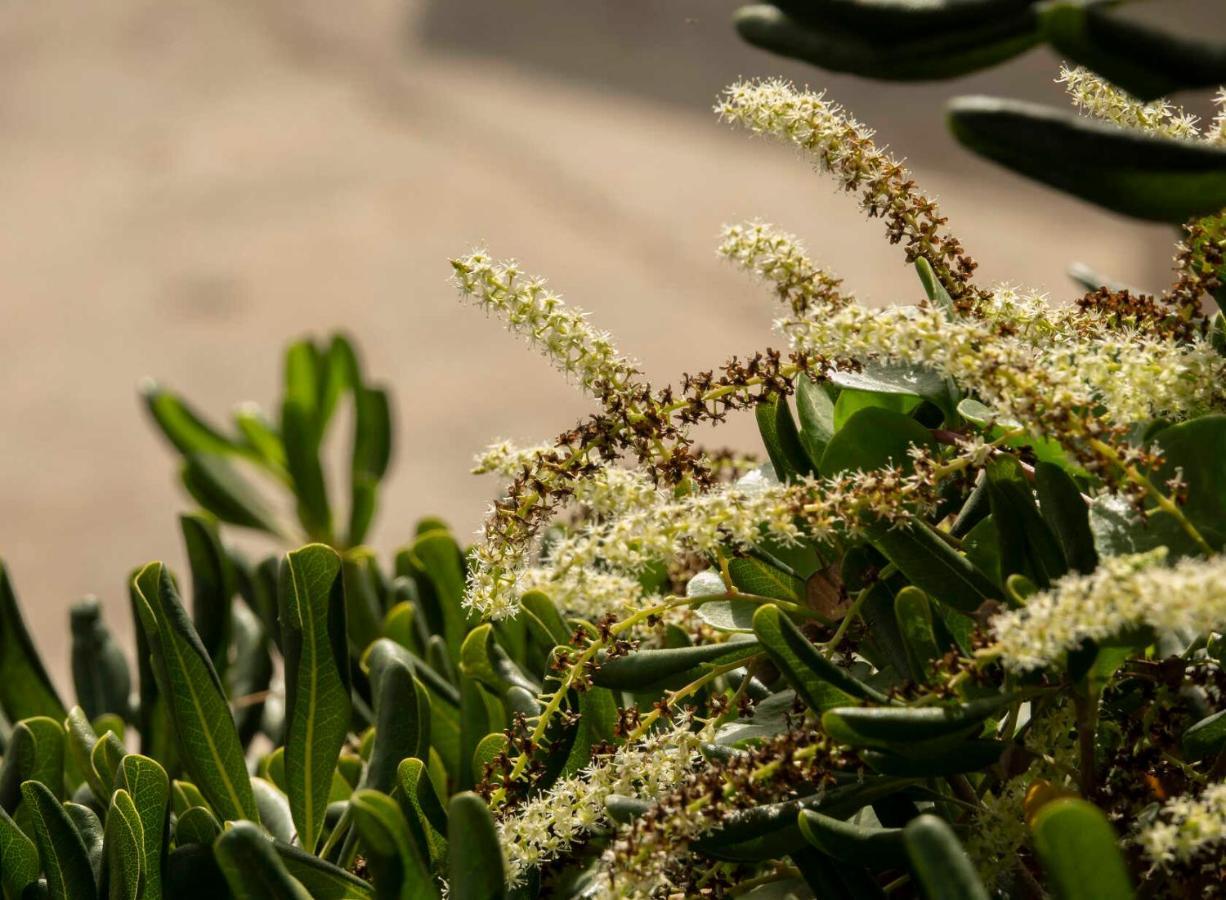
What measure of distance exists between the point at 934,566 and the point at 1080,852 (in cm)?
13

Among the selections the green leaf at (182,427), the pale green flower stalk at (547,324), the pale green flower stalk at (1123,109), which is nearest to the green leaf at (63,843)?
the pale green flower stalk at (547,324)

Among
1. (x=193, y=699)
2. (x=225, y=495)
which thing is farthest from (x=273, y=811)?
(x=225, y=495)

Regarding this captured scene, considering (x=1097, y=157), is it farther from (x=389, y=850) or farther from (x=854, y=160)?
(x=389, y=850)

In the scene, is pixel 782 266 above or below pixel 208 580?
above

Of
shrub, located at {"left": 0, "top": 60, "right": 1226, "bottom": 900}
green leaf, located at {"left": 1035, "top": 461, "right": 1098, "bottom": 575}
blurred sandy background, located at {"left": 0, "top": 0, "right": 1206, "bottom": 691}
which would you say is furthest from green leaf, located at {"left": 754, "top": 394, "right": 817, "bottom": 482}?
blurred sandy background, located at {"left": 0, "top": 0, "right": 1206, "bottom": 691}

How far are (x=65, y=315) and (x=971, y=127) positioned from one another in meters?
4.19

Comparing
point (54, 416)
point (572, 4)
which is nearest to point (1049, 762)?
point (54, 416)

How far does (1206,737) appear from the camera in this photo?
467mm

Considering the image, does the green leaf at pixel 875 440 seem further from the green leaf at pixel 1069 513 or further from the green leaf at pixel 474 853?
the green leaf at pixel 474 853

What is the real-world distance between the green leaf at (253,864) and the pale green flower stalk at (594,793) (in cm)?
7

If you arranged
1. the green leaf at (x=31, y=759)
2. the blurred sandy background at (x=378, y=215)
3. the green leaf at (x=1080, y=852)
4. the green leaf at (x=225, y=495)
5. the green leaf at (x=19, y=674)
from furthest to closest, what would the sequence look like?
1. the blurred sandy background at (x=378, y=215)
2. the green leaf at (x=225, y=495)
3. the green leaf at (x=19, y=674)
4. the green leaf at (x=31, y=759)
5. the green leaf at (x=1080, y=852)

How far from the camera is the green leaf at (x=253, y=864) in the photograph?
1.35 feet

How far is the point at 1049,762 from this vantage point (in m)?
0.44

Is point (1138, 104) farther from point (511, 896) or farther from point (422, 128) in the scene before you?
point (422, 128)
